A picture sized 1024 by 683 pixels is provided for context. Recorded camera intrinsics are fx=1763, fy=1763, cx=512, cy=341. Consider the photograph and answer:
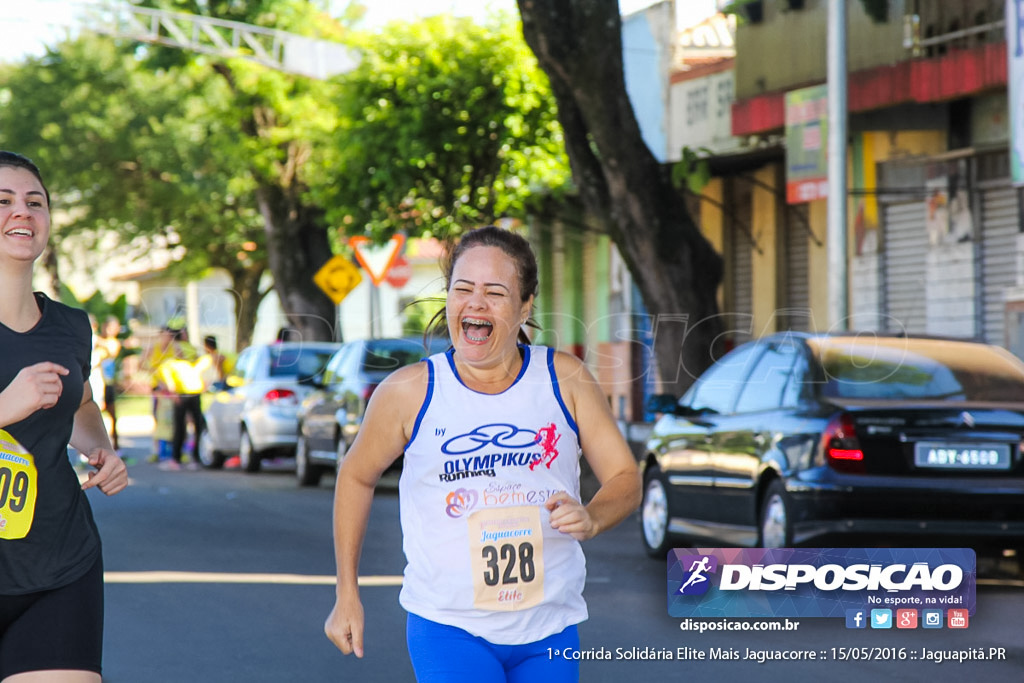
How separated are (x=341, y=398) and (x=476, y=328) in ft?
49.1

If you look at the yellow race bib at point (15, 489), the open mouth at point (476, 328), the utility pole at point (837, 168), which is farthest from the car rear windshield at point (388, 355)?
the open mouth at point (476, 328)

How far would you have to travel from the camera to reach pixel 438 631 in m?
4.00

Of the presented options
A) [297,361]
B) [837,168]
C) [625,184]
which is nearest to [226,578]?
[837,168]

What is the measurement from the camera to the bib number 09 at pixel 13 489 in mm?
4269

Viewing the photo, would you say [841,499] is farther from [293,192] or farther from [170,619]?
[293,192]

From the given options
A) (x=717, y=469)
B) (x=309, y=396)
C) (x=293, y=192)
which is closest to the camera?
(x=717, y=469)

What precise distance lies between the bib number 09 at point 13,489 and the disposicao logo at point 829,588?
281 centimetres

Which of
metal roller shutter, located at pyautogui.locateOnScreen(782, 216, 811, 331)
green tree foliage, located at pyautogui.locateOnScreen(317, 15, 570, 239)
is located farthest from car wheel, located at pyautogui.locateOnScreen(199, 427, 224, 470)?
metal roller shutter, located at pyautogui.locateOnScreen(782, 216, 811, 331)

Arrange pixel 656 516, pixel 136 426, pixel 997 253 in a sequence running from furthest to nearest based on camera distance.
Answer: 1. pixel 136 426
2. pixel 997 253
3. pixel 656 516

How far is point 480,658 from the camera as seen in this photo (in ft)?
13.0

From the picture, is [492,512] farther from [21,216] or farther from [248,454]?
[248,454]

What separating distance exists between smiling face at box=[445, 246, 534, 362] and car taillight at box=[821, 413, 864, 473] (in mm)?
6010

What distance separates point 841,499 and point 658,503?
2533 millimetres

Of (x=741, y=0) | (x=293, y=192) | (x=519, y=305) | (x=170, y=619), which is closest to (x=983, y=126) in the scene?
(x=741, y=0)
